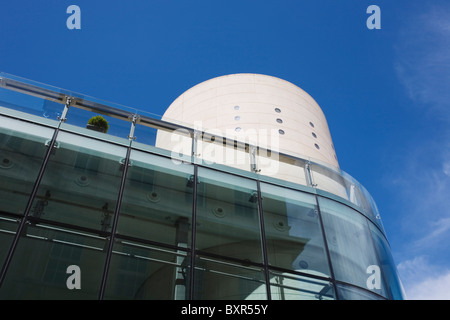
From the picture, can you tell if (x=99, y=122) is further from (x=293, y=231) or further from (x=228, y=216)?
(x=293, y=231)

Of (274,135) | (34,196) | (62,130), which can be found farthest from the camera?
(274,135)

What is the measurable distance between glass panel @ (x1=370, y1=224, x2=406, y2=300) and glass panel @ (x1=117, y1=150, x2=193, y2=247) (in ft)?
20.6

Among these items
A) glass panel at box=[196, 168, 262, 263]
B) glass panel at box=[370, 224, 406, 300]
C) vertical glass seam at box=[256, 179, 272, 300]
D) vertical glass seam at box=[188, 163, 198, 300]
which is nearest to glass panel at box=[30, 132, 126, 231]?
vertical glass seam at box=[188, 163, 198, 300]

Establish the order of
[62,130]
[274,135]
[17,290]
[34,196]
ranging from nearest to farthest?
[17,290], [34,196], [62,130], [274,135]

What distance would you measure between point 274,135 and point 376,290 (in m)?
12.6

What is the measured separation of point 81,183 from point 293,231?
19.1 ft

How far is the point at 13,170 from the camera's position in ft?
27.9

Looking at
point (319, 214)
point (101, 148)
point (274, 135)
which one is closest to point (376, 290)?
point (319, 214)

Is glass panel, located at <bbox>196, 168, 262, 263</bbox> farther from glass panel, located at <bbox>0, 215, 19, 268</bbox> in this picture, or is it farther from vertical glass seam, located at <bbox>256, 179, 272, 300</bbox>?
glass panel, located at <bbox>0, 215, 19, 268</bbox>

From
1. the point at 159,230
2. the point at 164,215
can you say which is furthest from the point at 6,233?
the point at 164,215

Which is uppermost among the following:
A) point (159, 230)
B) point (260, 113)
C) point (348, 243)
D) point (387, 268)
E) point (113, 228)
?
point (260, 113)

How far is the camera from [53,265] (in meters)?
7.35

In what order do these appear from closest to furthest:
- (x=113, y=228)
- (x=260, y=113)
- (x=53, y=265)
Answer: (x=53, y=265), (x=113, y=228), (x=260, y=113)
